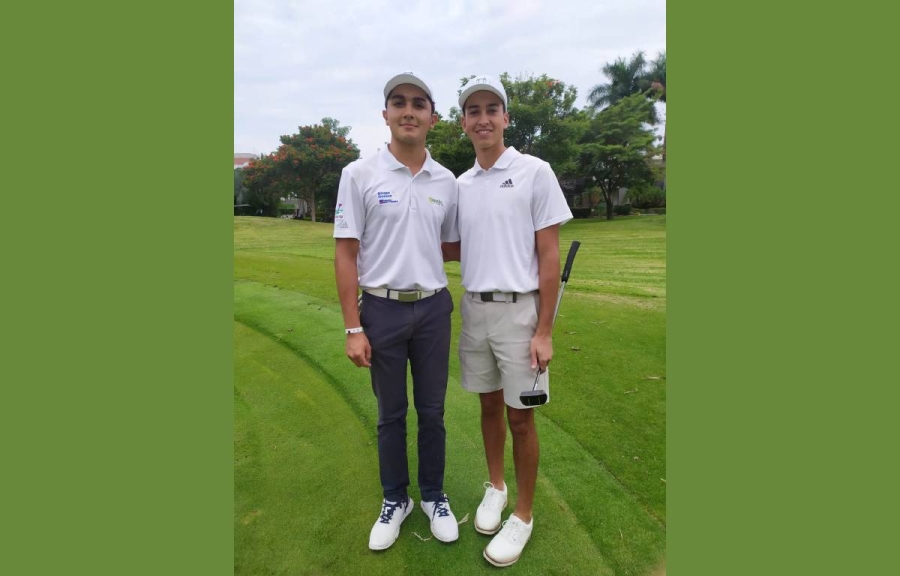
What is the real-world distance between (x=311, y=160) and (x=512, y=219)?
3813 centimetres

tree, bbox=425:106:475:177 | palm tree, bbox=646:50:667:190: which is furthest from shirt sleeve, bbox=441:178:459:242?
palm tree, bbox=646:50:667:190

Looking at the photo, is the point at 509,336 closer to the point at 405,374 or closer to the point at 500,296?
the point at 500,296

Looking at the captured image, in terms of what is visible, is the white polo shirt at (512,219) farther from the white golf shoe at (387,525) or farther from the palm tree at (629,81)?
the palm tree at (629,81)

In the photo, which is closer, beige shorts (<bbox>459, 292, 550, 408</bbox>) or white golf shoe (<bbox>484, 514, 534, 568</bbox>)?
white golf shoe (<bbox>484, 514, 534, 568</bbox>)

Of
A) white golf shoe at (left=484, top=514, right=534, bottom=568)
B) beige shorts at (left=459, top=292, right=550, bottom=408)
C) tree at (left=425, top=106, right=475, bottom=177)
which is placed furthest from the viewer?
tree at (left=425, top=106, right=475, bottom=177)

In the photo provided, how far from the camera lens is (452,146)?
95.9 ft

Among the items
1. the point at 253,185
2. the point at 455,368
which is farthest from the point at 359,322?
the point at 253,185

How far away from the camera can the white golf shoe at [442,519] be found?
2.83m

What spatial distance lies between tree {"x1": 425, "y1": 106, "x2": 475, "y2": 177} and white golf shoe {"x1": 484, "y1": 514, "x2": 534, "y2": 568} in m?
26.8

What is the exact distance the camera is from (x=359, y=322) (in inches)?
109

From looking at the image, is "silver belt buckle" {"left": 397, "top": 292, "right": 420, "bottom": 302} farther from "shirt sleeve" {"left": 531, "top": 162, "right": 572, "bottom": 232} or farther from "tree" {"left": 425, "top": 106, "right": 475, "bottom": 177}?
"tree" {"left": 425, "top": 106, "right": 475, "bottom": 177}

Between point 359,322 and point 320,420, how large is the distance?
5.69 ft

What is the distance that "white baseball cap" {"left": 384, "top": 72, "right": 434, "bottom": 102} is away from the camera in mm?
2641

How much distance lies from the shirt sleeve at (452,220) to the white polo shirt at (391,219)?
0.10 meters
